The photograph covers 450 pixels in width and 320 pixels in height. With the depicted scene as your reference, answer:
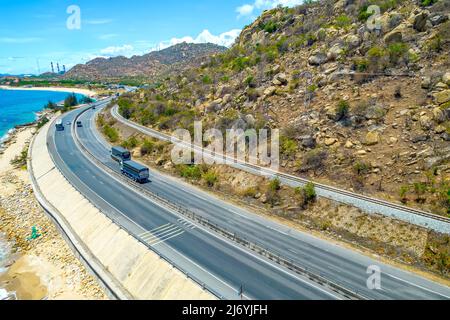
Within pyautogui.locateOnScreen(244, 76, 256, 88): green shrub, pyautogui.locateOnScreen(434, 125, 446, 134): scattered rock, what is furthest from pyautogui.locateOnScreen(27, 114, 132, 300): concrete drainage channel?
pyautogui.locateOnScreen(244, 76, 256, 88): green shrub

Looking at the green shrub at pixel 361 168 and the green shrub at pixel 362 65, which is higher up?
the green shrub at pixel 362 65

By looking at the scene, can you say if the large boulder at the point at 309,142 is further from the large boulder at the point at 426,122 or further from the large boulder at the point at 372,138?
the large boulder at the point at 426,122

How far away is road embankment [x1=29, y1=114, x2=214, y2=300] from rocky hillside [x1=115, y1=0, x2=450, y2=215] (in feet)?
87.1

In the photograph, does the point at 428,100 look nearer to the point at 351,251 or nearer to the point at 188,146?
the point at 351,251

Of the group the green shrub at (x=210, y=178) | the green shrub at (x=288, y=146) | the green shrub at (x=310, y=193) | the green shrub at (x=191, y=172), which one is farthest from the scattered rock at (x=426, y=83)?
the green shrub at (x=191, y=172)

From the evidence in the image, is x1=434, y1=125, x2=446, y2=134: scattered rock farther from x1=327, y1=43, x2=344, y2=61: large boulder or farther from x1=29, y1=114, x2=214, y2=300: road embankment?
x1=29, y1=114, x2=214, y2=300: road embankment

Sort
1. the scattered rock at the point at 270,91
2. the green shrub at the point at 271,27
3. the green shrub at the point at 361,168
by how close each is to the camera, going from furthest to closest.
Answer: the green shrub at the point at 271,27, the scattered rock at the point at 270,91, the green shrub at the point at 361,168

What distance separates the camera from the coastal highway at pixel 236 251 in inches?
1064

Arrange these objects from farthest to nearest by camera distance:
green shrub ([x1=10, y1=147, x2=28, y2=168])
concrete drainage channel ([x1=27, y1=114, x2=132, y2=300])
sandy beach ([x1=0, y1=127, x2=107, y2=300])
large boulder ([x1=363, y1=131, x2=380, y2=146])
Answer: green shrub ([x1=10, y1=147, x2=28, y2=168])
large boulder ([x1=363, y1=131, x2=380, y2=146])
sandy beach ([x1=0, y1=127, x2=107, y2=300])
concrete drainage channel ([x1=27, y1=114, x2=132, y2=300])

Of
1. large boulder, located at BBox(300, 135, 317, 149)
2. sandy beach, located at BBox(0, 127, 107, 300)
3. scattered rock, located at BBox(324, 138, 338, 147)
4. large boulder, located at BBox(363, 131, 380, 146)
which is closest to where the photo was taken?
sandy beach, located at BBox(0, 127, 107, 300)

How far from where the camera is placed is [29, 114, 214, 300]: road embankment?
92.3 ft

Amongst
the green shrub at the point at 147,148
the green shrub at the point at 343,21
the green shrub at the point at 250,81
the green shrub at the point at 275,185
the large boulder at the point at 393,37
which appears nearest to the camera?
the green shrub at the point at 275,185
